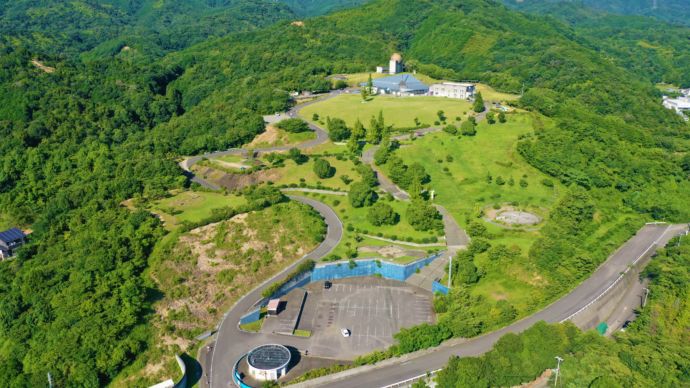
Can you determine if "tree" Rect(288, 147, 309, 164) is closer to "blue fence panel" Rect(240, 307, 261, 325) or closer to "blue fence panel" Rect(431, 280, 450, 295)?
"blue fence panel" Rect(431, 280, 450, 295)

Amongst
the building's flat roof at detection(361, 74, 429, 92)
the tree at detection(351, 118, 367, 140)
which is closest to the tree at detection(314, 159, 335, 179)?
the tree at detection(351, 118, 367, 140)

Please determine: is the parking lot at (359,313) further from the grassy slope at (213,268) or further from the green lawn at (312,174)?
the green lawn at (312,174)

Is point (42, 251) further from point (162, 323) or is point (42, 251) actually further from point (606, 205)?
point (606, 205)

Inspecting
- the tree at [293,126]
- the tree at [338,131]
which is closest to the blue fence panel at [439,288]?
the tree at [338,131]

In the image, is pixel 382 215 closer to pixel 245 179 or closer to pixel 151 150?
pixel 245 179

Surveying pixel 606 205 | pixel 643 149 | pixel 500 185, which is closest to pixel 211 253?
pixel 500 185

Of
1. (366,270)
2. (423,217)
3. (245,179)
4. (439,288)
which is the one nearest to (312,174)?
(245,179)

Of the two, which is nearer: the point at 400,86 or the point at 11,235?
the point at 11,235
